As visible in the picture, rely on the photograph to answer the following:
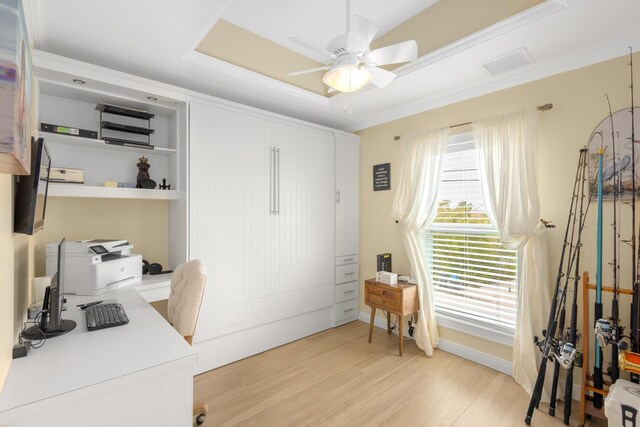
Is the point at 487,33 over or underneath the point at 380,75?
over

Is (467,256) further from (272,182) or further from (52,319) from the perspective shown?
(52,319)

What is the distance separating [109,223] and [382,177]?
2821mm

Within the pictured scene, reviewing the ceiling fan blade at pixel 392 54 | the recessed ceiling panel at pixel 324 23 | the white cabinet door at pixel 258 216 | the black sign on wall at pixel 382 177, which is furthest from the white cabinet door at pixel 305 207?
the ceiling fan blade at pixel 392 54

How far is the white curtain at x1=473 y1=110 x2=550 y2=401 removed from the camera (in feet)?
7.63

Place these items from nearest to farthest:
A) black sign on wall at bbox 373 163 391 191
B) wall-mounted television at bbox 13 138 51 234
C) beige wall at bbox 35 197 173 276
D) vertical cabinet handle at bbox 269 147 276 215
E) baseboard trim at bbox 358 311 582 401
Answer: wall-mounted television at bbox 13 138 51 234 < baseboard trim at bbox 358 311 582 401 < beige wall at bbox 35 197 173 276 < vertical cabinet handle at bbox 269 147 276 215 < black sign on wall at bbox 373 163 391 191

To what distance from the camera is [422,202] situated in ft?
10.2

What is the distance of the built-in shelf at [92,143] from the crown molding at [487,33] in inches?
87.1

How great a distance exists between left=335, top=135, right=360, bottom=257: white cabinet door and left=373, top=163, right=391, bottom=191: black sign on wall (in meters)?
0.28

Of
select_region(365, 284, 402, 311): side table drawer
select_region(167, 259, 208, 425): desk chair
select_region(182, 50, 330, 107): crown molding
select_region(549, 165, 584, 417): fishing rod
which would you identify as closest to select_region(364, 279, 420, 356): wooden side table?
select_region(365, 284, 402, 311): side table drawer

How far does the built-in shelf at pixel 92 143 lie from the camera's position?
222 cm

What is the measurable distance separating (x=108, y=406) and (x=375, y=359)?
230 cm

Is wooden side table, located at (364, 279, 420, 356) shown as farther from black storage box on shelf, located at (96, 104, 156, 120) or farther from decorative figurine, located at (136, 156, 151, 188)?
black storage box on shelf, located at (96, 104, 156, 120)

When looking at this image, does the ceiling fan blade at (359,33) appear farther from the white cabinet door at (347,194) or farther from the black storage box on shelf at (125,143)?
the white cabinet door at (347,194)

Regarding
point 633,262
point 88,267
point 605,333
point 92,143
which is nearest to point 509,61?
point 633,262
